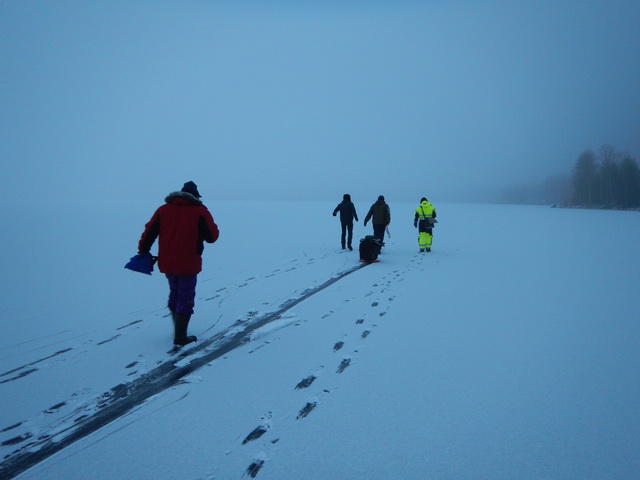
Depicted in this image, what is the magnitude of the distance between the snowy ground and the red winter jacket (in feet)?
3.22

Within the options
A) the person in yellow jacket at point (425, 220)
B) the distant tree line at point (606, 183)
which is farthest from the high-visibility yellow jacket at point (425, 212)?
the distant tree line at point (606, 183)

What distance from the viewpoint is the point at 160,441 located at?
2.45 meters

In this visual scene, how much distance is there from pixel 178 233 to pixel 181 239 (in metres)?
0.07

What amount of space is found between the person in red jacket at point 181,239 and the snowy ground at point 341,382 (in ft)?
2.01

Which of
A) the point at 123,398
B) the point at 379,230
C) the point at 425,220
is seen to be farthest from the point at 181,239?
the point at 425,220

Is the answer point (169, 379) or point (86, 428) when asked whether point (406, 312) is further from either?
point (86, 428)

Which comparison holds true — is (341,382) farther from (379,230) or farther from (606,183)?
(606,183)

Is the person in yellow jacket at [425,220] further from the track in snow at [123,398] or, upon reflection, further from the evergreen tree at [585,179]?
the evergreen tree at [585,179]

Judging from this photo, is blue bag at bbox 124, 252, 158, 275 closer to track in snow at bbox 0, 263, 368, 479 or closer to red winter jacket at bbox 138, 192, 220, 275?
red winter jacket at bbox 138, 192, 220, 275

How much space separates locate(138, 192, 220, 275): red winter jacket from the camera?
3912 mm

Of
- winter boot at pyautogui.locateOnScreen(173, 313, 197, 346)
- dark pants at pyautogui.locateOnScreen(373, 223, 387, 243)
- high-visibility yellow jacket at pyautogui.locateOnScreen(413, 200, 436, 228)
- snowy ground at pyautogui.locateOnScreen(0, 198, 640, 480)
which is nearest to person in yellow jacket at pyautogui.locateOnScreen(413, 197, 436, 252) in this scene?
high-visibility yellow jacket at pyautogui.locateOnScreen(413, 200, 436, 228)

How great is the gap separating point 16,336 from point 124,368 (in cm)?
231

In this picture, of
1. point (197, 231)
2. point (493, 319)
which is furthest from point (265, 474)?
point (493, 319)

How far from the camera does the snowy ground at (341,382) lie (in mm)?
2266
